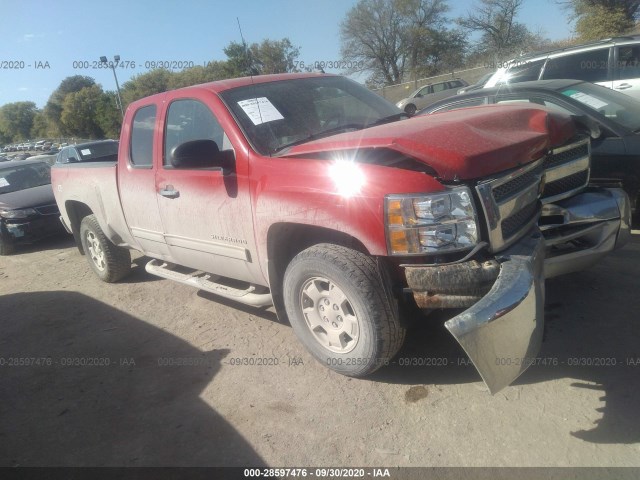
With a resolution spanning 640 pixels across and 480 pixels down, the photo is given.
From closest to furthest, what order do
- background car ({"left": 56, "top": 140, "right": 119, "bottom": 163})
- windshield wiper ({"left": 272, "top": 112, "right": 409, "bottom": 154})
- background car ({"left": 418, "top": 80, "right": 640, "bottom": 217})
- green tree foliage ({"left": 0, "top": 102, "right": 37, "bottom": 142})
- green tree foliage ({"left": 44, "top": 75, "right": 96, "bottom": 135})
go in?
windshield wiper ({"left": 272, "top": 112, "right": 409, "bottom": 154}) < background car ({"left": 418, "top": 80, "right": 640, "bottom": 217}) < background car ({"left": 56, "top": 140, "right": 119, "bottom": 163}) < green tree foliage ({"left": 44, "top": 75, "right": 96, "bottom": 135}) < green tree foliage ({"left": 0, "top": 102, "right": 37, "bottom": 142})

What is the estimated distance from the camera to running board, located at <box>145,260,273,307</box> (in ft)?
11.2

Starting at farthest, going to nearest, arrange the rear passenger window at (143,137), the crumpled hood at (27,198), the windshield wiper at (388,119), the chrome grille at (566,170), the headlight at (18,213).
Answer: the crumpled hood at (27,198) < the headlight at (18,213) < the rear passenger window at (143,137) < the windshield wiper at (388,119) < the chrome grille at (566,170)

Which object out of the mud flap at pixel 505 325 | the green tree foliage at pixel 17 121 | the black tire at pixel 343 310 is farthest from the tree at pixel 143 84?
the green tree foliage at pixel 17 121

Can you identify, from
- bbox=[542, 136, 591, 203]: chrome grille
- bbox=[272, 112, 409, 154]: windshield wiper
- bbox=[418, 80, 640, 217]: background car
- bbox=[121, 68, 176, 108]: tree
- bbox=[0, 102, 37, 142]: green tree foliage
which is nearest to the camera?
bbox=[542, 136, 591, 203]: chrome grille

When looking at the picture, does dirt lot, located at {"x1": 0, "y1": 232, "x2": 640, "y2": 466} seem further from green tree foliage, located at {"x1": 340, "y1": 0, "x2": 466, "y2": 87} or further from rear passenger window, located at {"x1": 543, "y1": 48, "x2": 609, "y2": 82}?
green tree foliage, located at {"x1": 340, "y1": 0, "x2": 466, "y2": 87}

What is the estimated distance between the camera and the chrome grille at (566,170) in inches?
122

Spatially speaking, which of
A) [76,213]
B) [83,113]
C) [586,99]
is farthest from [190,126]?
[83,113]

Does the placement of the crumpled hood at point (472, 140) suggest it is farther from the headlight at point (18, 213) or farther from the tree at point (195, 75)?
the tree at point (195, 75)

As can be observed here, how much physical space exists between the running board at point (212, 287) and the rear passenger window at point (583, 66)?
23.8 ft

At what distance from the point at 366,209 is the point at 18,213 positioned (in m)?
7.67

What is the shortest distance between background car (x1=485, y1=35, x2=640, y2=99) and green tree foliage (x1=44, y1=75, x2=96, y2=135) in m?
56.8

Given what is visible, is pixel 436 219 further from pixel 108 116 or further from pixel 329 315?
pixel 108 116

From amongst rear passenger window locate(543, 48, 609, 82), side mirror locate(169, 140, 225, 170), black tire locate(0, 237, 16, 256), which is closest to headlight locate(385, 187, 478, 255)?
side mirror locate(169, 140, 225, 170)

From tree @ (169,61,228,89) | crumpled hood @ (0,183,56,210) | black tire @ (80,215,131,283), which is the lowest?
black tire @ (80,215,131,283)
